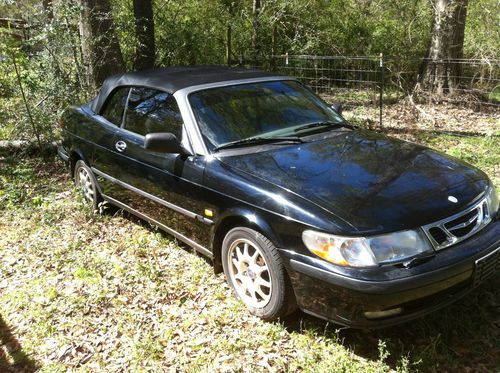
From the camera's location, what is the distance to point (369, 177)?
319 cm

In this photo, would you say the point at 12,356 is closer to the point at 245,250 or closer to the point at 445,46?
the point at 245,250

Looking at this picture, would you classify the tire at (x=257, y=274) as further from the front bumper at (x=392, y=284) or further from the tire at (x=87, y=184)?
the tire at (x=87, y=184)

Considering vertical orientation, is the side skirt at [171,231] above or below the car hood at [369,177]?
below

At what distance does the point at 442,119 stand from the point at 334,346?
716 cm

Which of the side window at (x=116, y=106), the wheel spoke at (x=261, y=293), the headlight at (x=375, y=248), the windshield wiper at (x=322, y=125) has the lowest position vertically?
the wheel spoke at (x=261, y=293)

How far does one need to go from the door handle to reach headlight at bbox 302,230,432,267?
2.50m

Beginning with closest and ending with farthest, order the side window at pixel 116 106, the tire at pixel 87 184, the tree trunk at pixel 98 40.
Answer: the side window at pixel 116 106 → the tire at pixel 87 184 → the tree trunk at pixel 98 40

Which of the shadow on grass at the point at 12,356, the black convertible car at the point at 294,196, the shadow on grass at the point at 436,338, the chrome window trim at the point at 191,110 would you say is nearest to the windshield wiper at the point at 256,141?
the black convertible car at the point at 294,196

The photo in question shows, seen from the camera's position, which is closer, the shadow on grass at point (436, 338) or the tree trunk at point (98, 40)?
the shadow on grass at point (436, 338)

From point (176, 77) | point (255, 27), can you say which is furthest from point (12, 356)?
point (255, 27)

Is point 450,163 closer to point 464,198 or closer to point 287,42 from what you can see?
point 464,198

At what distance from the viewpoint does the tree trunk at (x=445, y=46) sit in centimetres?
985

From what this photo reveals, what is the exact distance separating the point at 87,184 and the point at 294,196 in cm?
342

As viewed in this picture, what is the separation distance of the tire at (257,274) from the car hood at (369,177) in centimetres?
43
